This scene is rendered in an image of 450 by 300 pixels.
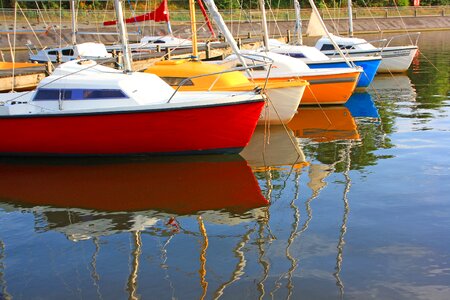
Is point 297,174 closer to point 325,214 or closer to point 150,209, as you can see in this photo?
point 325,214

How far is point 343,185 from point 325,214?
1992mm

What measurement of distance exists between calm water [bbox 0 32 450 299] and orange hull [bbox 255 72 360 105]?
14.9ft

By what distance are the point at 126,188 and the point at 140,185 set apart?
13.1 inches

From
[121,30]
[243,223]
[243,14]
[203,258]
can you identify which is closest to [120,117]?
[121,30]

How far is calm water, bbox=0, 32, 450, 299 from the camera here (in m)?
8.47

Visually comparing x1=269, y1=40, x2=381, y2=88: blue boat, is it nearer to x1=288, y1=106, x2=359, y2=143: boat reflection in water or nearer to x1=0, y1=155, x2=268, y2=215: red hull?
x1=288, y1=106, x2=359, y2=143: boat reflection in water

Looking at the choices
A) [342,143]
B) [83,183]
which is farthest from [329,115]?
[83,183]

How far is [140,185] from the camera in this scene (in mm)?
13422

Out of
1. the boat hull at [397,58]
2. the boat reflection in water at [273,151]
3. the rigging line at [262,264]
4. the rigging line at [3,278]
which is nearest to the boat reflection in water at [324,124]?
the boat reflection in water at [273,151]

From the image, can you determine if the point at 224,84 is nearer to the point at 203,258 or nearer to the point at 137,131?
the point at 137,131

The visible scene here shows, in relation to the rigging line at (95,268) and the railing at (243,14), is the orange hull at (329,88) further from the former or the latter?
the railing at (243,14)

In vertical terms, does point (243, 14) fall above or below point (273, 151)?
above

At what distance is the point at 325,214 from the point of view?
36.6 ft

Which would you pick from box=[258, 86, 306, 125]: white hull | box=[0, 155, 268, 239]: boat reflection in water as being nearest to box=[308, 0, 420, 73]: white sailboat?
box=[258, 86, 306, 125]: white hull
